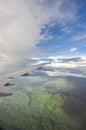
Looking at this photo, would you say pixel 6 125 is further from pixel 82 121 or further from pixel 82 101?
pixel 82 101

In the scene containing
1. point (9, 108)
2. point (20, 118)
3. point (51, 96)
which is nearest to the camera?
point (20, 118)

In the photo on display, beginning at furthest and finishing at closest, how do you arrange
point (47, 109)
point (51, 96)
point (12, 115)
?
point (51, 96) → point (47, 109) → point (12, 115)

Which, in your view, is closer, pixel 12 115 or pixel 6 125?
pixel 6 125

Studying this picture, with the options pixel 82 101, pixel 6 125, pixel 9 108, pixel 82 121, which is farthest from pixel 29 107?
pixel 82 101

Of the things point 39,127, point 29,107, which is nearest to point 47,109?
point 29,107

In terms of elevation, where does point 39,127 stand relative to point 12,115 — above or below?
below

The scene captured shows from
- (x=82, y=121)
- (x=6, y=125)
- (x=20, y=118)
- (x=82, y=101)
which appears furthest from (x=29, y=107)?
(x=82, y=101)

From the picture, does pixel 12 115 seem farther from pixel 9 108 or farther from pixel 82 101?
pixel 82 101

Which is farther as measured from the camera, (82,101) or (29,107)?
(82,101)

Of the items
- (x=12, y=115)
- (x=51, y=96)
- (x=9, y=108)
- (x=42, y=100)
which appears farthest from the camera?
(x=51, y=96)

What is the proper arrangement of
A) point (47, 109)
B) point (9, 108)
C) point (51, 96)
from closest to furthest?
1. point (9, 108)
2. point (47, 109)
3. point (51, 96)
